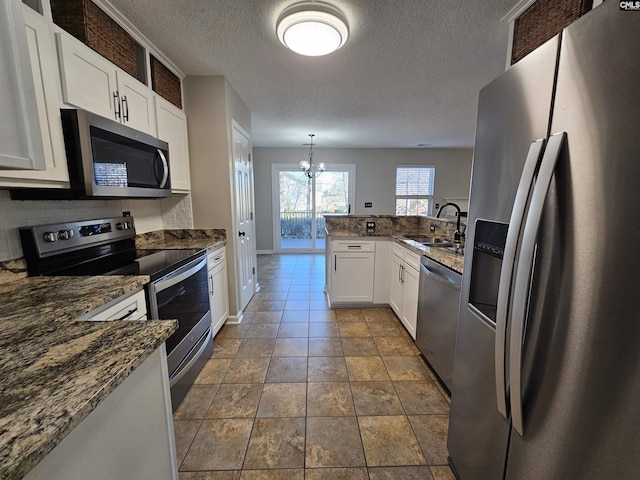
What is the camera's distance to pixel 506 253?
834mm

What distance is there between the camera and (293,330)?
2.78m

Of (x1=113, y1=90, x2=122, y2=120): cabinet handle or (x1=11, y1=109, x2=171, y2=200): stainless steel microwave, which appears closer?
(x1=11, y1=109, x2=171, y2=200): stainless steel microwave

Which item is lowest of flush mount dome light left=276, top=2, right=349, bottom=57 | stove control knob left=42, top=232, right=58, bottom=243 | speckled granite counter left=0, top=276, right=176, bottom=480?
speckled granite counter left=0, top=276, right=176, bottom=480

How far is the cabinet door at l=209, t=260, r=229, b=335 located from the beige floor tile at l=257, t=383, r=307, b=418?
0.88 m

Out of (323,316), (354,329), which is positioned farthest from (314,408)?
(323,316)

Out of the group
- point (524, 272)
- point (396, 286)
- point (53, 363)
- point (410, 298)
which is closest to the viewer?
point (53, 363)

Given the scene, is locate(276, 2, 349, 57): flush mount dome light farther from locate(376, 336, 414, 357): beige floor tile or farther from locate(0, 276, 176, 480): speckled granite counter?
locate(376, 336, 414, 357): beige floor tile

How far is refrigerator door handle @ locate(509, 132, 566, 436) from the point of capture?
0.71 m

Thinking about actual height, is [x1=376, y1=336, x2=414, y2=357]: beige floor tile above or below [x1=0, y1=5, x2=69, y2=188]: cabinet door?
below

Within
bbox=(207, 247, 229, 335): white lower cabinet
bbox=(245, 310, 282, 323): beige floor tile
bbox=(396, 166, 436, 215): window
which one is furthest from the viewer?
bbox=(396, 166, 436, 215): window

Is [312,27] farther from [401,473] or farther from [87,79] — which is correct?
[401,473]

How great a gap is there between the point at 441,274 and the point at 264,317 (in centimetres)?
200

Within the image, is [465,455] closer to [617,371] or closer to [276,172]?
[617,371]

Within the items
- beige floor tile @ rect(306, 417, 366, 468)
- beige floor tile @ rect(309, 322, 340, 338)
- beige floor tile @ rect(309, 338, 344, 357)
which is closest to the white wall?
beige floor tile @ rect(309, 322, 340, 338)
